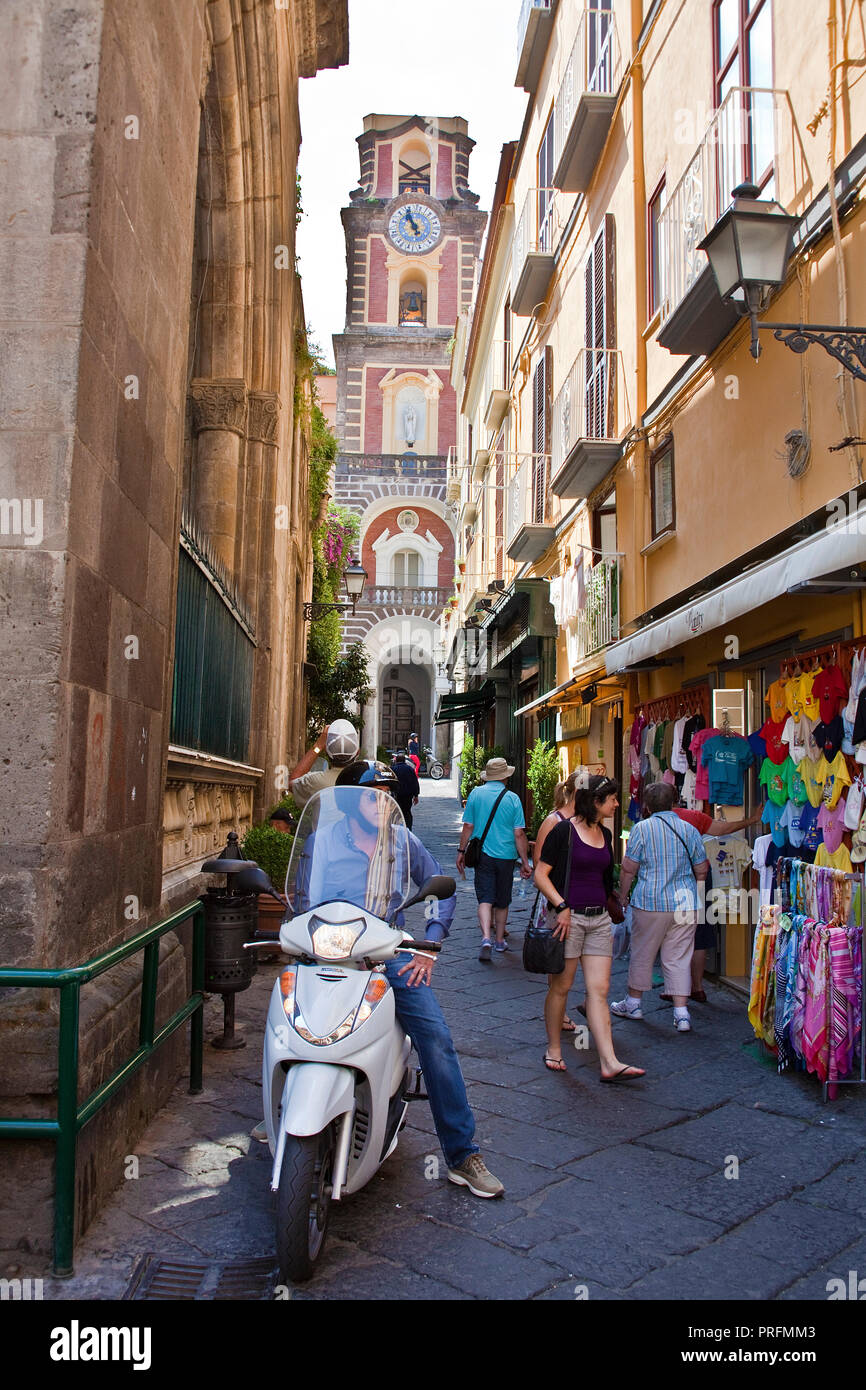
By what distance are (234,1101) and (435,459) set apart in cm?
3869

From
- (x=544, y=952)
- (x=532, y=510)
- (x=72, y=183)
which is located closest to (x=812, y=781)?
(x=544, y=952)

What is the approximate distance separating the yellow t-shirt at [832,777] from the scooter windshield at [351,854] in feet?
9.53

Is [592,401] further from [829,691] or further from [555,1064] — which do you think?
[555,1064]

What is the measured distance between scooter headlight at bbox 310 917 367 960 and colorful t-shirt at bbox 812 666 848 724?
346 centimetres

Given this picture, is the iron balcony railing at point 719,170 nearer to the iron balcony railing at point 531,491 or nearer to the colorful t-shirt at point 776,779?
the colorful t-shirt at point 776,779

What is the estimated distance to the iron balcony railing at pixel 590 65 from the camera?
11.9 m

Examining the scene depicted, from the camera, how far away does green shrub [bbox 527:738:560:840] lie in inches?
612

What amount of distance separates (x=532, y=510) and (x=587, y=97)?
6.33 metres

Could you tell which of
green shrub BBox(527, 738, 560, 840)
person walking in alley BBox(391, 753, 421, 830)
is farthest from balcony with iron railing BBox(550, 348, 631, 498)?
person walking in alley BBox(391, 753, 421, 830)

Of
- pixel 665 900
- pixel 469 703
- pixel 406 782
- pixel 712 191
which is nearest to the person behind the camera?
pixel 665 900

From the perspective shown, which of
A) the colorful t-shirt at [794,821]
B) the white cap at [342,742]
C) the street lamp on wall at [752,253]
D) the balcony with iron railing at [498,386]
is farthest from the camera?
the balcony with iron railing at [498,386]

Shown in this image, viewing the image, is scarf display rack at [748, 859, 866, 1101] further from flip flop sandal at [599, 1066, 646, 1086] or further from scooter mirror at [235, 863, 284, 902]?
scooter mirror at [235, 863, 284, 902]

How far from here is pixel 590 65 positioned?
12.8 metres

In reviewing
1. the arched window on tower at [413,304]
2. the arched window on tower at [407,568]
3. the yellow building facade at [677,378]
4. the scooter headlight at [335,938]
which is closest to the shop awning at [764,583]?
the yellow building facade at [677,378]
